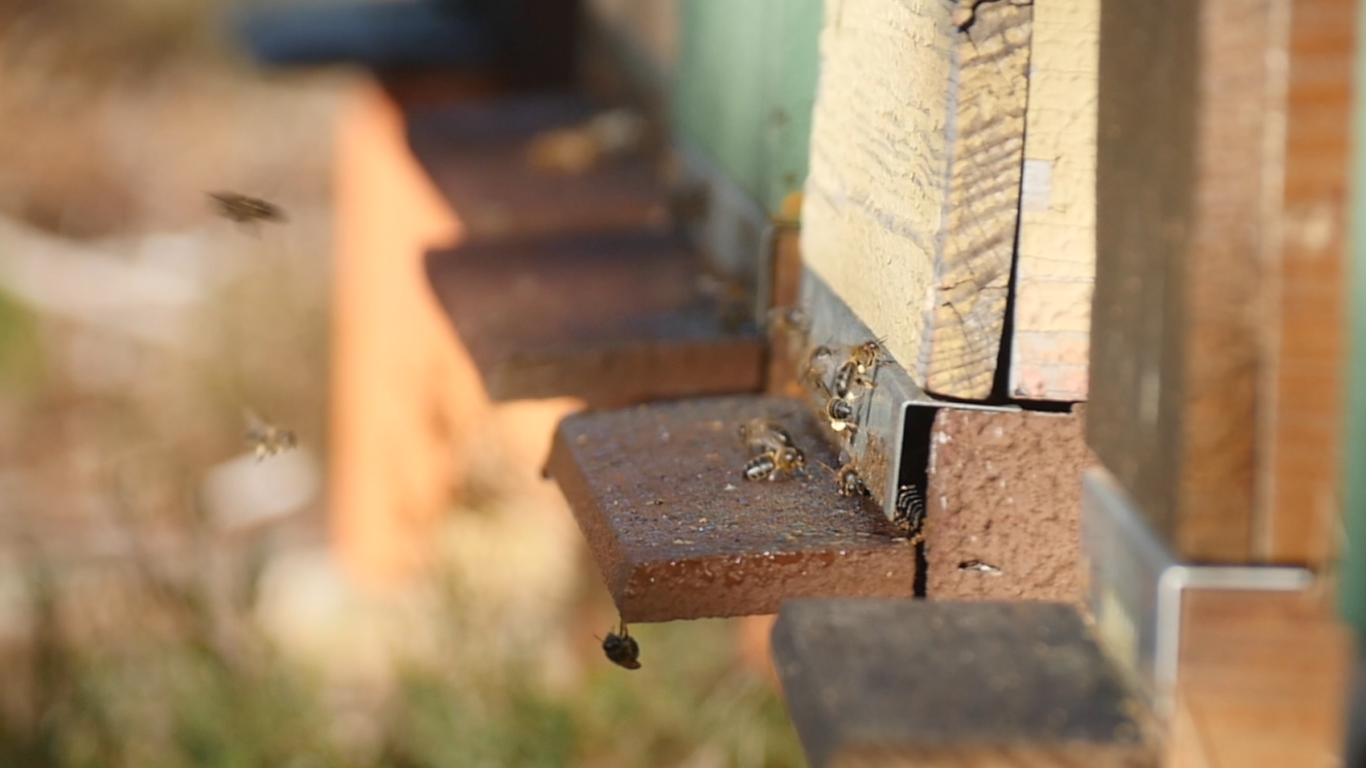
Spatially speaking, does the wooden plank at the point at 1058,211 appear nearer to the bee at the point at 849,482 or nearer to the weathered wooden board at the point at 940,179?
the weathered wooden board at the point at 940,179

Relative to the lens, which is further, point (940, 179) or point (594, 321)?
point (594, 321)

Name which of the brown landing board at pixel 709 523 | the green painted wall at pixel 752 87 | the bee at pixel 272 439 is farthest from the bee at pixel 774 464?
the bee at pixel 272 439

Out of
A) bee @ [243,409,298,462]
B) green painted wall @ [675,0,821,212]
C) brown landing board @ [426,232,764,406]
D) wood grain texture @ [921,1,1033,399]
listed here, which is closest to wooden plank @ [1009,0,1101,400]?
wood grain texture @ [921,1,1033,399]

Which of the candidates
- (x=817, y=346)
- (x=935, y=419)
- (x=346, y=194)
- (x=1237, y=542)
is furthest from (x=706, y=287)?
(x=346, y=194)

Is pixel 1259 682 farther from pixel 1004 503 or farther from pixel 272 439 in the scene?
pixel 272 439

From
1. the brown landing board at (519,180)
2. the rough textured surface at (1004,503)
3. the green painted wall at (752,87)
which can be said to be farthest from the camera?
the brown landing board at (519,180)

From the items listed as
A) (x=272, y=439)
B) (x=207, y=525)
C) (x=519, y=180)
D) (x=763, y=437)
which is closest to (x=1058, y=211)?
(x=763, y=437)

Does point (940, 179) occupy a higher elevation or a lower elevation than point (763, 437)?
higher
